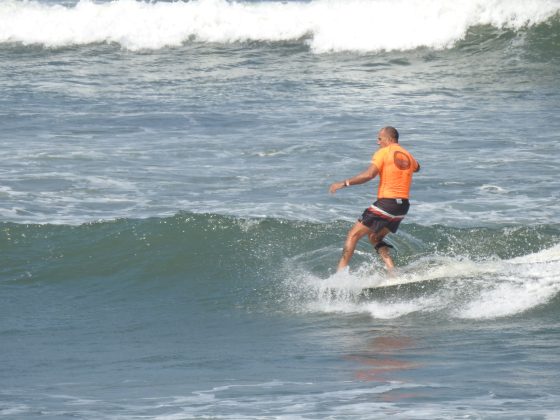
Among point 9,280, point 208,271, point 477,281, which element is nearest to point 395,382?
point 477,281

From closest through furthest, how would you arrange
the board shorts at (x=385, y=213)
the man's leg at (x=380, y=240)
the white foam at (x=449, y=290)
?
the white foam at (x=449, y=290)
the board shorts at (x=385, y=213)
the man's leg at (x=380, y=240)

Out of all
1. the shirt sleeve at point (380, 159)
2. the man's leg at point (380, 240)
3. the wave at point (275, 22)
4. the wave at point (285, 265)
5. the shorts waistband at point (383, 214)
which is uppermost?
the wave at point (275, 22)

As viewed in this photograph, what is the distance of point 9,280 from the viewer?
469 inches

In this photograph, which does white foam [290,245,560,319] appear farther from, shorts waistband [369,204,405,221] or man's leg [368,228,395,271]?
A: shorts waistband [369,204,405,221]

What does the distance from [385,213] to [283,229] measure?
2.76 metres

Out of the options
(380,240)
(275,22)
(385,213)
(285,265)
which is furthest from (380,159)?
(275,22)

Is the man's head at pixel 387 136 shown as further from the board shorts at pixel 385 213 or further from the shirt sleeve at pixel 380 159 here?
the board shorts at pixel 385 213

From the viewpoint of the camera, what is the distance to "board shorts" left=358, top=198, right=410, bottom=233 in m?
10.4

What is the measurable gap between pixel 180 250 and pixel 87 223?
51.7 inches

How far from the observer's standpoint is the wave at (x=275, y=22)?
2700cm

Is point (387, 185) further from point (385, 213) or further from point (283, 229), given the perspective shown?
point (283, 229)

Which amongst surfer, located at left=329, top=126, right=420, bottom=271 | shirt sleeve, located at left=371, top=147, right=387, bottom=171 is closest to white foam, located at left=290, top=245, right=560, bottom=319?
surfer, located at left=329, top=126, right=420, bottom=271

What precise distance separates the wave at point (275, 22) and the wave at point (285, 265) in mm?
14403

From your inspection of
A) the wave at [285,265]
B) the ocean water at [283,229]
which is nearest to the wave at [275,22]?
the ocean water at [283,229]
